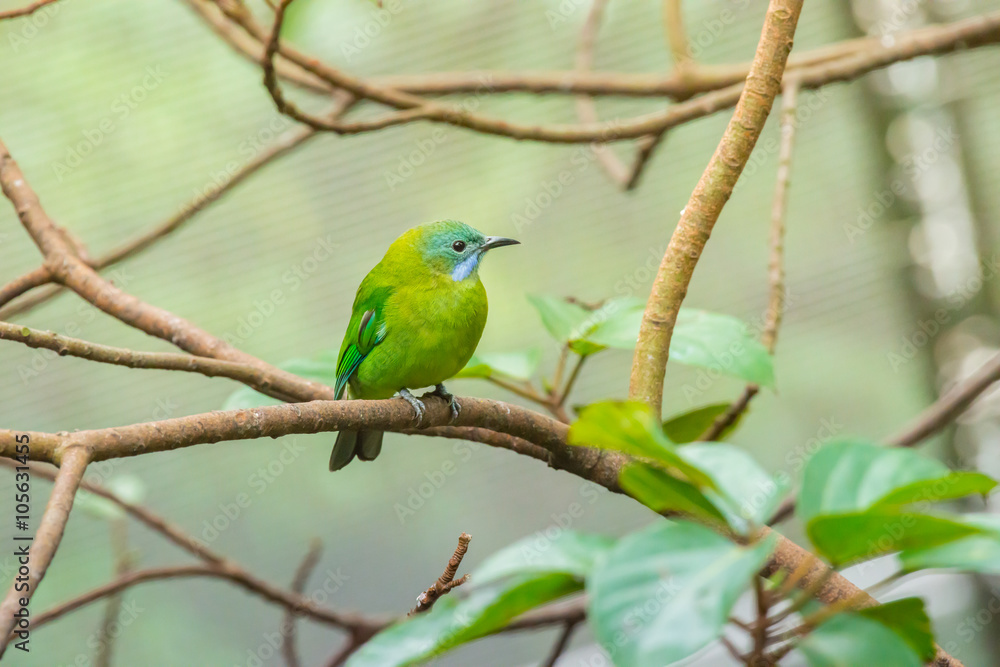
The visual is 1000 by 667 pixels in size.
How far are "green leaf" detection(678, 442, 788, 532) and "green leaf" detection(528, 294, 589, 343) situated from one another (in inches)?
41.5

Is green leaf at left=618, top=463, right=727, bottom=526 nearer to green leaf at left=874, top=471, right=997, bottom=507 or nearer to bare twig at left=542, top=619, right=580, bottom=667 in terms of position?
green leaf at left=874, top=471, right=997, bottom=507

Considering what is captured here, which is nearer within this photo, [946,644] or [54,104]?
[54,104]

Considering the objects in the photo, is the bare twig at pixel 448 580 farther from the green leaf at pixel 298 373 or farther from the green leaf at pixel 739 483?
the green leaf at pixel 298 373

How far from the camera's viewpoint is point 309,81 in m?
3.28

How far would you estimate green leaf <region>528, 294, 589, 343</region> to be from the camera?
2004mm

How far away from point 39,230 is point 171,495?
1.97 meters

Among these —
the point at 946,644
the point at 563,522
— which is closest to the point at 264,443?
the point at 563,522

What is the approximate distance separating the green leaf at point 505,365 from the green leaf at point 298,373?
332 mm

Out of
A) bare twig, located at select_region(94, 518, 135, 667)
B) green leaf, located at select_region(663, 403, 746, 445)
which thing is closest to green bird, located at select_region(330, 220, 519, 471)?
green leaf, located at select_region(663, 403, 746, 445)

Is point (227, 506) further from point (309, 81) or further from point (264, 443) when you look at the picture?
point (309, 81)

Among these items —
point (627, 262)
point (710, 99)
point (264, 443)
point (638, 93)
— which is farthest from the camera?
point (627, 262)

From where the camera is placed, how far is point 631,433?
836 millimetres

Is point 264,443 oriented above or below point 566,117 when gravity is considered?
below

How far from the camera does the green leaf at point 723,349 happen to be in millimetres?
1679
